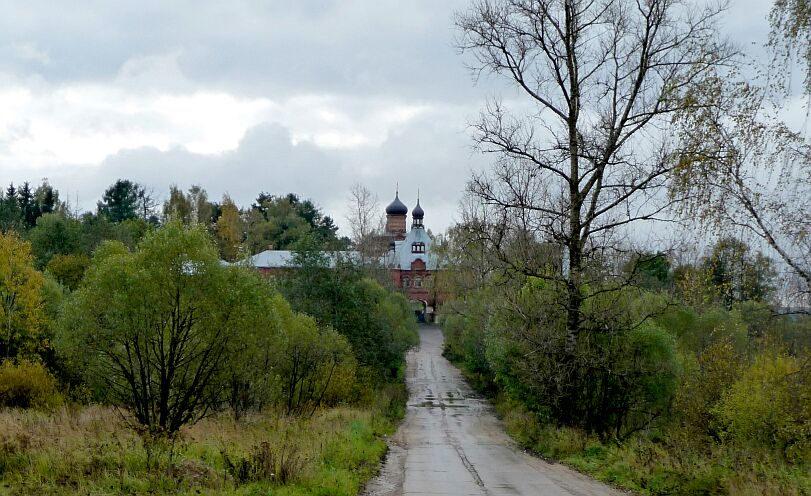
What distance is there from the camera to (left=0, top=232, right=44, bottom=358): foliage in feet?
125

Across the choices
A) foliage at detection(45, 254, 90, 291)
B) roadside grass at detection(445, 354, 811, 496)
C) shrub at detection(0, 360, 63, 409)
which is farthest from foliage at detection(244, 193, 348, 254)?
roadside grass at detection(445, 354, 811, 496)

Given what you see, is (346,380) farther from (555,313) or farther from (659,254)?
(659,254)

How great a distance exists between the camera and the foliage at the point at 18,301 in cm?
3819

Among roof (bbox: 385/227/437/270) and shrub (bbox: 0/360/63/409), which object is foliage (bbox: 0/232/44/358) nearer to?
shrub (bbox: 0/360/63/409)

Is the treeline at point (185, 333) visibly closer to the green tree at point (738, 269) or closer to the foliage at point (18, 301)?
the foliage at point (18, 301)

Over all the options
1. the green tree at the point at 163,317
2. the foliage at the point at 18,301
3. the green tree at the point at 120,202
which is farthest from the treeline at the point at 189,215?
the green tree at the point at 163,317

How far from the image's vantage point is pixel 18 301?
39125 millimetres

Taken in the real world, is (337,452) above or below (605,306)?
below

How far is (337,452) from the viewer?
17.4 m

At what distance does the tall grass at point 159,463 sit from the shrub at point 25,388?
1310 cm

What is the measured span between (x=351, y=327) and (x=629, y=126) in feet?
80.9

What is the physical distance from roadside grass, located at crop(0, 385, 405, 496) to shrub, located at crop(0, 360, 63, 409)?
12906mm

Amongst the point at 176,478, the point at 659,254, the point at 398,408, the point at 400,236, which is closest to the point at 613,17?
the point at 659,254

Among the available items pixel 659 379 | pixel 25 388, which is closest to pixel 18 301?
pixel 25 388
